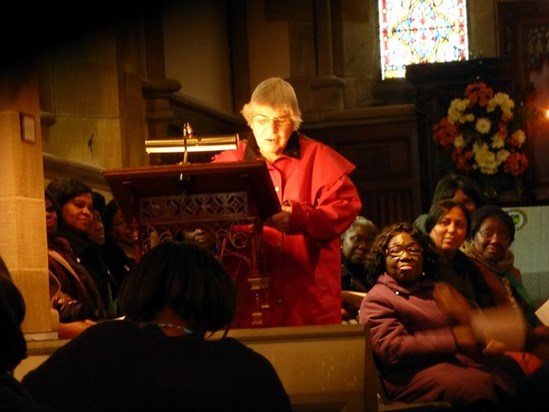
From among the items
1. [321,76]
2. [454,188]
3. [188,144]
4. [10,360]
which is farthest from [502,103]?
[10,360]

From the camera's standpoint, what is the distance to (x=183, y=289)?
247cm

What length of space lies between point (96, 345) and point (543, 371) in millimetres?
1691

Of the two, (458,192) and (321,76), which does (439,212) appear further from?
(321,76)

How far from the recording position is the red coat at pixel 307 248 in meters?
4.61

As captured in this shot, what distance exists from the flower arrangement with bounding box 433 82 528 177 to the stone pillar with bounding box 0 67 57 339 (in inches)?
228

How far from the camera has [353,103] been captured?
1217 cm

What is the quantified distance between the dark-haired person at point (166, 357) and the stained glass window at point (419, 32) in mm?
10201

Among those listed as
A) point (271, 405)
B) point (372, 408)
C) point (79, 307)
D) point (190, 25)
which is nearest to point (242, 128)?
point (190, 25)

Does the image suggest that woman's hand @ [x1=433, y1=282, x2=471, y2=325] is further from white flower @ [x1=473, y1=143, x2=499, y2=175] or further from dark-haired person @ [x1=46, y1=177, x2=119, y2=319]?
white flower @ [x1=473, y1=143, x2=499, y2=175]

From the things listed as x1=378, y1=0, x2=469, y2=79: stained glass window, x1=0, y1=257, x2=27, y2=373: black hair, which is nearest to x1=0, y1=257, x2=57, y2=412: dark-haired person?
x1=0, y1=257, x2=27, y2=373: black hair

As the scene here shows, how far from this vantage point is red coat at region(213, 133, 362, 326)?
461cm

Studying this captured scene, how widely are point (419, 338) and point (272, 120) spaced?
100 cm

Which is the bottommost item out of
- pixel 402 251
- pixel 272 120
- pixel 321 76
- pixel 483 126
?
pixel 402 251

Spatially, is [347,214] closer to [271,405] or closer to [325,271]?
[325,271]
